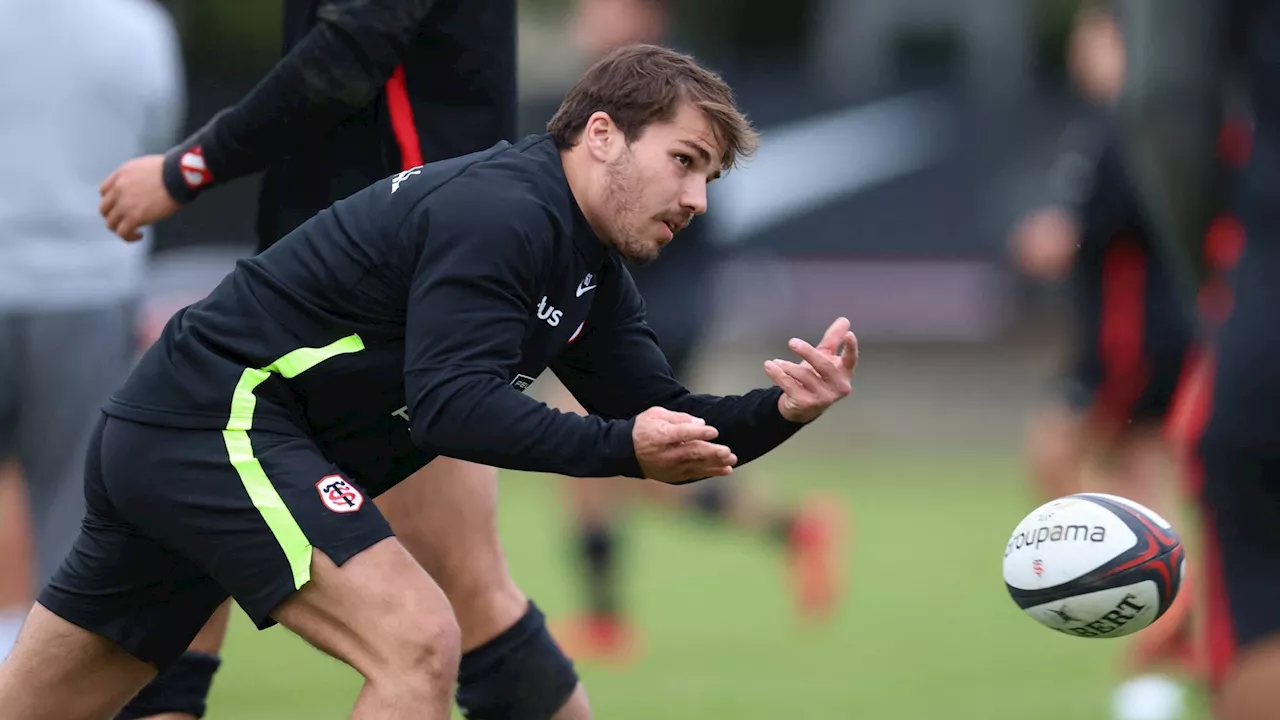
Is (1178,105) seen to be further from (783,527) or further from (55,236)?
(783,527)

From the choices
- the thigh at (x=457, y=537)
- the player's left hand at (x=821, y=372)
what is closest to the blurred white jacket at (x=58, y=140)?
the thigh at (x=457, y=537)

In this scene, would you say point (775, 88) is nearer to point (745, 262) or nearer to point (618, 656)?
point (745, 262)

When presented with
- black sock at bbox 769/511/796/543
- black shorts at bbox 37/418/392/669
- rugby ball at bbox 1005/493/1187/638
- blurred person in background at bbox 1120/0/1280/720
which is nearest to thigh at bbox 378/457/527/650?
black shorts at bbox 37/418/392/669

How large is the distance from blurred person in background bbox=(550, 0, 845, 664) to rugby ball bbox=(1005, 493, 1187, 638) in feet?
14.2

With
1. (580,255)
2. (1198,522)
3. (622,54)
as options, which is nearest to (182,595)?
(580,255)

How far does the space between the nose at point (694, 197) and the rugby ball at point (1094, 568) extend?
1.02m

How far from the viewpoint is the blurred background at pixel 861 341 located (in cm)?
812

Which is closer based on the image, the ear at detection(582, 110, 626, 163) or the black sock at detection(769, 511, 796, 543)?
the ear at detection(582, 110, 626, 163)

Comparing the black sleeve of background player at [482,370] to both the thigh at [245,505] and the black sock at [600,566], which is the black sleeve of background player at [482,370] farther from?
the black sock at [600,566]

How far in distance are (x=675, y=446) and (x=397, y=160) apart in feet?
4.22

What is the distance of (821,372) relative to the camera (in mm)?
4191

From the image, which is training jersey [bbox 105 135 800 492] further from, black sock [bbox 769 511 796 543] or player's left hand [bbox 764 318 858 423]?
black sock [bbox 769 511 796 543]

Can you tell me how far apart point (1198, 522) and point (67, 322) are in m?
3.64

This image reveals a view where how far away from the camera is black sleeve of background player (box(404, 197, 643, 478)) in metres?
3.90
